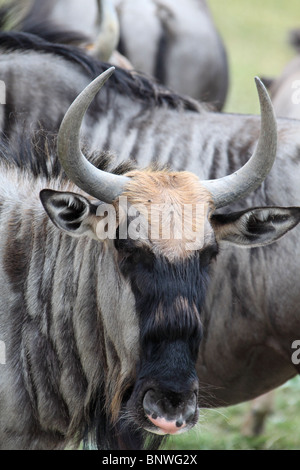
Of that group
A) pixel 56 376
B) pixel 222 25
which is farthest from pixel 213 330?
pixel 222 25

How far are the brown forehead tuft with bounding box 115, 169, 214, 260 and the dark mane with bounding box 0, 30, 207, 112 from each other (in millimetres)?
1458

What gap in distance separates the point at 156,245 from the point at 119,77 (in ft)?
6.70

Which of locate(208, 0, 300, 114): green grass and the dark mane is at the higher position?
the dark mane

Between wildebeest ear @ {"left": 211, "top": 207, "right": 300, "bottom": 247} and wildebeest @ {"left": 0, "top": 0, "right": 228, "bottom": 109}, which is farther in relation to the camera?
wildebeest @ {"left": 0, "top": 0, "right": 228, "bottom": 109}

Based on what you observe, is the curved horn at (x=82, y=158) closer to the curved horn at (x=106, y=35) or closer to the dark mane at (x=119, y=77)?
the dark mane at (x=119, y=77)

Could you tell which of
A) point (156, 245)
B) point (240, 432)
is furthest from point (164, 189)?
point (240, 432)

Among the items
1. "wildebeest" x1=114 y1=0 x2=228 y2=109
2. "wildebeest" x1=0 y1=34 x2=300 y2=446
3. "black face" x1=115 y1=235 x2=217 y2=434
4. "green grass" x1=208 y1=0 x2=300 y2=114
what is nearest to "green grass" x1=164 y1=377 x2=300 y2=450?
"wildebeest" x1=0 y1=34 x2=300 y2=446

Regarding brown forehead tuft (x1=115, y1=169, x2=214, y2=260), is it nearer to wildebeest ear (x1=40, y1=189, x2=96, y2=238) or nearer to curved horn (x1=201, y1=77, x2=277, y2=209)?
curved horn (x1=201, y1=77, x2=277, y2=209)

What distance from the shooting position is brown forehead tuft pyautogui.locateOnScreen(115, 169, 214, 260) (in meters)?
3.65

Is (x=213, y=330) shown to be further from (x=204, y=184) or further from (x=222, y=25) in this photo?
(x=222, y=25)

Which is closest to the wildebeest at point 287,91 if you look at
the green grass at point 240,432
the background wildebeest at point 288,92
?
the background wildebeest at point 288,92

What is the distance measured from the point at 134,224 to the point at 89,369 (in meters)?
0.92
